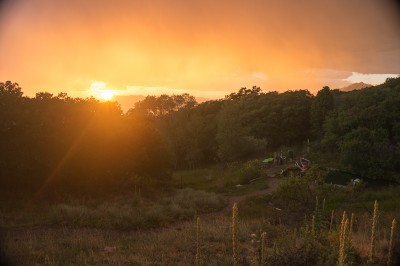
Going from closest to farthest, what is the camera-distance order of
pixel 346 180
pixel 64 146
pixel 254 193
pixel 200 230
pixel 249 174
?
pixel 200 230 < pixel 64 146 < pixel 254 193 < pixel 346 180 < pixel 249 174

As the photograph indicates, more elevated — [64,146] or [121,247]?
[64,146]

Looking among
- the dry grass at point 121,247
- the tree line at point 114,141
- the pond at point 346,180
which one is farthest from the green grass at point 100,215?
the pond at point 346,180

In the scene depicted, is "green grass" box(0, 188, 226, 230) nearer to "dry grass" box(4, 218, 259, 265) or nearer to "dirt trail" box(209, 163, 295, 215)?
"dry grass" box(4, 218, 259, 265)

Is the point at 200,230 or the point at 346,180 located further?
the point at 346,180

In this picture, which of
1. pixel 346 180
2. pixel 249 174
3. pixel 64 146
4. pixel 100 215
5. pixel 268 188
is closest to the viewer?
pixel 100 215

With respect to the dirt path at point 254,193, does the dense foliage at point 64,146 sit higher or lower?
higher

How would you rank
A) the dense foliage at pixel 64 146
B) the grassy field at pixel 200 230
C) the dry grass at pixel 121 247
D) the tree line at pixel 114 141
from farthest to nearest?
the tree line at pixel 114 141 → the dense foliage at pixel 64 146 → the dry grass at pixel 121 247 → the grassy field at pixel 200 230

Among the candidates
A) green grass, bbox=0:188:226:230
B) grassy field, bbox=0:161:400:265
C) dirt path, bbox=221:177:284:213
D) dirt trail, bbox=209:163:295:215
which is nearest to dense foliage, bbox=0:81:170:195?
grassy field, bbox=0:161:400:265

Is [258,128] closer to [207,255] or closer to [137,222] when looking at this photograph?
[137,222]

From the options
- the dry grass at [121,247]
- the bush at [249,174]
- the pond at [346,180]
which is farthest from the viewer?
the bush at [249,174]

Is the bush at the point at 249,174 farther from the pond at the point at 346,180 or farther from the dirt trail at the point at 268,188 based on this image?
the pond at the point at 346,180

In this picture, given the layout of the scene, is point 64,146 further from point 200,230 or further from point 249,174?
point 249,174

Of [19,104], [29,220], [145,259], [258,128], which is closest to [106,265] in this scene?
[145,259]

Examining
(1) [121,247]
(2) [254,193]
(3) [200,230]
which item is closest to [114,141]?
(2) [254,193]
